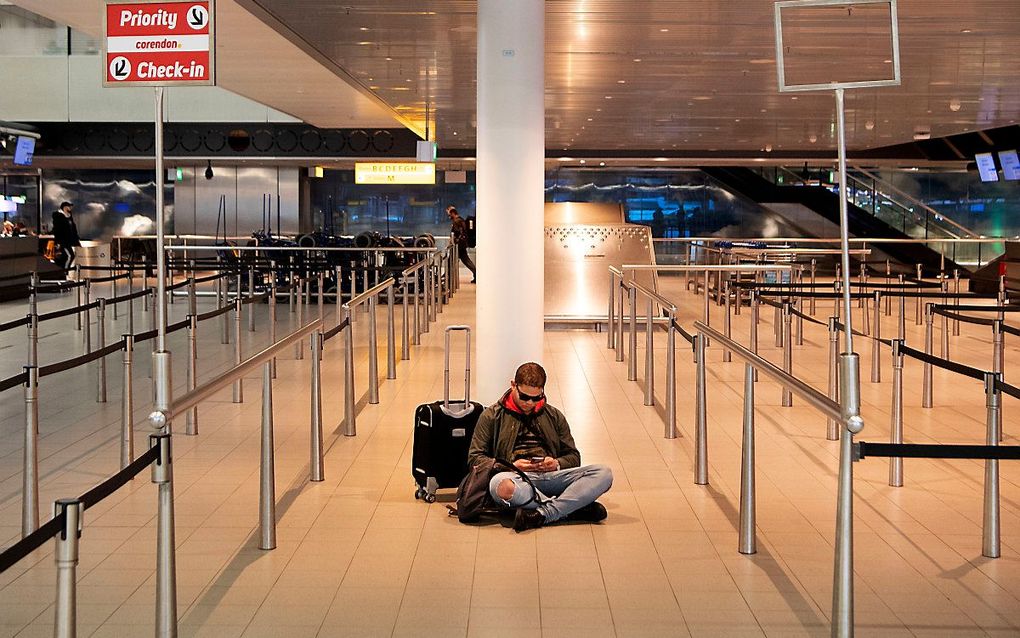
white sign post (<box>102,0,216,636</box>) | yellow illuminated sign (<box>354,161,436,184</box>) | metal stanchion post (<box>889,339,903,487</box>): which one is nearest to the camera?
white sign post (<box>102,0,216,636</box>)

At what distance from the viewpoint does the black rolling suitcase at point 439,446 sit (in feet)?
22.9

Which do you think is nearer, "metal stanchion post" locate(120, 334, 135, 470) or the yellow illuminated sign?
"metal stanchion post" locate(120, 334, 135, 470)

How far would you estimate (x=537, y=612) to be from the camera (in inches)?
199

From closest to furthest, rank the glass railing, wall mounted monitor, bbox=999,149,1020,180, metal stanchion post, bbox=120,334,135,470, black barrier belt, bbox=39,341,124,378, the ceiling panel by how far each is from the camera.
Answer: black barrier belt, bbox=39,341,124,378, metal stanchion post, bbox=120,334,135,470, the ceiling panel, wall mounted monitor, bbox=999,149,1020,180, the glass railing

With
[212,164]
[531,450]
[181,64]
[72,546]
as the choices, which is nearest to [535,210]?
[531,450]

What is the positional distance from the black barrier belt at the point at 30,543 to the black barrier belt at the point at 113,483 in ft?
0.36

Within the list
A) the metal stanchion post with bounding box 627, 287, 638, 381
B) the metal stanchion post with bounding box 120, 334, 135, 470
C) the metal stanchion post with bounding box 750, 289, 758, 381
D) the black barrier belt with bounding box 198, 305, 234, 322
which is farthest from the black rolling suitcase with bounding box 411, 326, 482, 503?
the metal stanchion post with bounding box 750, 289, 758, 381

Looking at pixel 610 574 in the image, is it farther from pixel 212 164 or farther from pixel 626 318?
pixel 212 164

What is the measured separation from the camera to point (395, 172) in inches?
1179

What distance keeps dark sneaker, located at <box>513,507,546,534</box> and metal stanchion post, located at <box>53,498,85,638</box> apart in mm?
3161

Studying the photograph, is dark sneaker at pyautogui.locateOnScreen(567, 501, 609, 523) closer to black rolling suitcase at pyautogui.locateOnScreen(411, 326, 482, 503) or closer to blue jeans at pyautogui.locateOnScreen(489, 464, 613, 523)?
blue jeans at pyautogui.locateOnScreen(489, 464, 613, 523)

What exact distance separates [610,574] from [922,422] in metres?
5.15

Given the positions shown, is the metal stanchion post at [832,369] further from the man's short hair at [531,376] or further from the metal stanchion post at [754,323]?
the man's short hair at [531,376]

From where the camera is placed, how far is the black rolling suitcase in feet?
22.9
